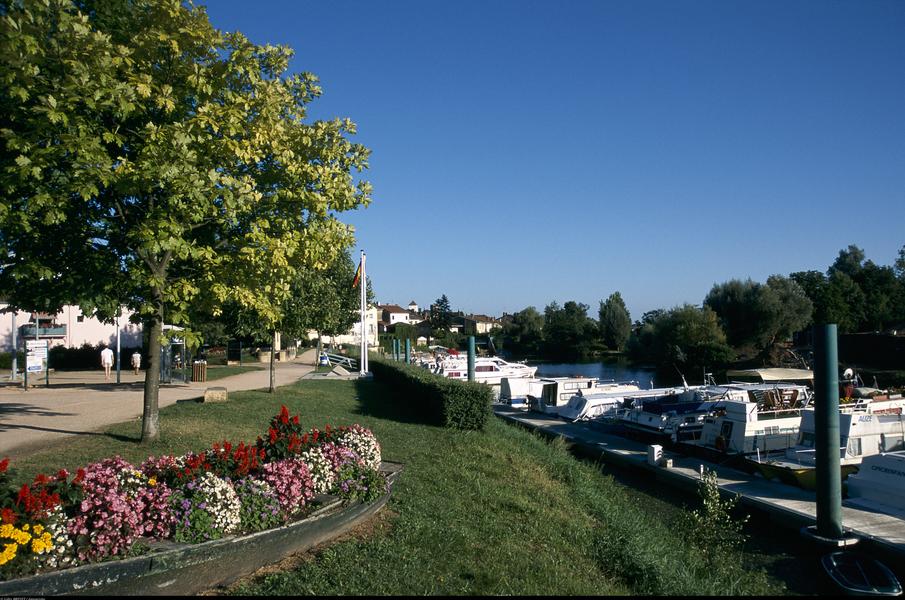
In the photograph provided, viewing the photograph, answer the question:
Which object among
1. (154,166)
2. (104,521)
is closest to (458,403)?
(154,166)

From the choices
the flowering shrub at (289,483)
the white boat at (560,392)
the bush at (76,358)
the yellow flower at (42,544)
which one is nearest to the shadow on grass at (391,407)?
the white boat at (560,392)

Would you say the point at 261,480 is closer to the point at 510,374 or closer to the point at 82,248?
the point at 82,248

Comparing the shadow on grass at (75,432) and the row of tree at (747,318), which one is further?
the row of tree at (747,318)

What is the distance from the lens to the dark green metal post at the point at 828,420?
34.8 feet

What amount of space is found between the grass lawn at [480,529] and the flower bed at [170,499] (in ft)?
1.94

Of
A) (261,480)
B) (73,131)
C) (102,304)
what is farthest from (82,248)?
(261,480)

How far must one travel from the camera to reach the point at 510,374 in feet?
135

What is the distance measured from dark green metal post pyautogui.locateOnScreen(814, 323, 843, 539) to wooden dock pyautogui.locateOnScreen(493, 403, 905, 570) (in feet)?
3.36

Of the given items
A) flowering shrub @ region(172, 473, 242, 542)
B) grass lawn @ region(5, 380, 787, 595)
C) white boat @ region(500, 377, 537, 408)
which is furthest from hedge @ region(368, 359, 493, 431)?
white boat @ region(500, 377, 537, 408)

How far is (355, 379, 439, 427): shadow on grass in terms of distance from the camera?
1741 centimetres

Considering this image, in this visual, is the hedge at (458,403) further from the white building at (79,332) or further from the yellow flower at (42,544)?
the white building at (79,332)

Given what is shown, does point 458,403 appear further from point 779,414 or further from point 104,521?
point 104,521

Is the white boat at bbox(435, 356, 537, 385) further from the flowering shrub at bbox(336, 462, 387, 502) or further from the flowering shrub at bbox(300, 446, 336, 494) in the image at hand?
the flowering shrub at bbox(300, 446, 336, 494)

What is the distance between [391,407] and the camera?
20125mm
